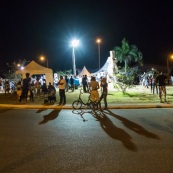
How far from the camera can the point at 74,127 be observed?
10594 mm

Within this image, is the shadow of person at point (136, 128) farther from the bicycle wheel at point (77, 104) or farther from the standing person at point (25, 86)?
the standing person at point (25, 86)

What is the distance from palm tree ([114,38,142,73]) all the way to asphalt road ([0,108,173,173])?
46.0 m

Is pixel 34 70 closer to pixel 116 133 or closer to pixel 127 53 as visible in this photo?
pixel 116 133

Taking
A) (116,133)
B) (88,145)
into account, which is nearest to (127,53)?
(116,133)

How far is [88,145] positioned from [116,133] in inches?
67.1

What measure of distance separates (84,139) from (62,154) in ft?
5.27

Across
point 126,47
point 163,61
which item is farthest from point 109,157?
point 163,61

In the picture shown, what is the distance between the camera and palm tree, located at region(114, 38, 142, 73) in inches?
2265

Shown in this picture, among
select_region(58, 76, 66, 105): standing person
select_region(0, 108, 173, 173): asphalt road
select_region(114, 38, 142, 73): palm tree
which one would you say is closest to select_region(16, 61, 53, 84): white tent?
select_region(58, 76, 66, 105): standing person

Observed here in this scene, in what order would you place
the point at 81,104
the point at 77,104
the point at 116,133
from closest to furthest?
the point at 116,133 < the point at 81,104 < the point at 77,104

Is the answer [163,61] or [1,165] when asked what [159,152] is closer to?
[1,165]

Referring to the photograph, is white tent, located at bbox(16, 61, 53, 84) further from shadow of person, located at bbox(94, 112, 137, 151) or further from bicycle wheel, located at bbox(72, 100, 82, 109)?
shadow of person, located at bbox(94, 112, 137, 151)

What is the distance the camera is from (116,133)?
30.6ft

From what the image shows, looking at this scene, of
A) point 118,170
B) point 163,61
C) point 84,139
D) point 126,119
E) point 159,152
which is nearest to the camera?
point 118,170
